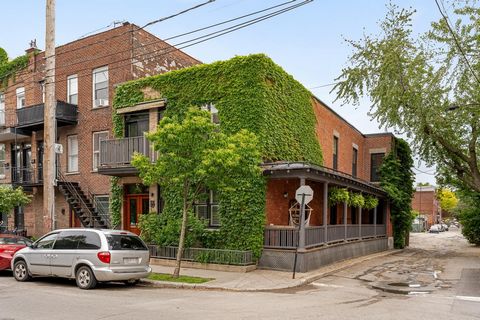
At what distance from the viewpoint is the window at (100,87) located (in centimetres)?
2142

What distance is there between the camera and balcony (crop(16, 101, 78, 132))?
21734 millimetres

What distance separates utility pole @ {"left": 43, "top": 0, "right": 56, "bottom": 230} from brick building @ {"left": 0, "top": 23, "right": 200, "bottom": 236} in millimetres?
4788

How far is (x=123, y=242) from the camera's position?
39.5 ft

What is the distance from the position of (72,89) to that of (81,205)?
611 centimetres

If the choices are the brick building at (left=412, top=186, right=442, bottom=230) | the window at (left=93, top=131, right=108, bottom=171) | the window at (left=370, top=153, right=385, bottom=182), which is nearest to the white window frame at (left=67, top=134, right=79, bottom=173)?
the window at (left=93, top=131, right=108, bottom=171)

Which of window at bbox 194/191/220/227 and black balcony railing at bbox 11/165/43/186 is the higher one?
black balcony railing at bbox 11/165/43/186

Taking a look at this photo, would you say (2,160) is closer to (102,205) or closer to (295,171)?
(102,205)

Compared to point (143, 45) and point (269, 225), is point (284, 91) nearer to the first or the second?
point (269, 225)

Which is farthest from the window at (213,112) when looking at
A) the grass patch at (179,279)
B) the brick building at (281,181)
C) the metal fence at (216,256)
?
the grass patch at (179,279)

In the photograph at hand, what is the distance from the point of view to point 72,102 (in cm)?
2267

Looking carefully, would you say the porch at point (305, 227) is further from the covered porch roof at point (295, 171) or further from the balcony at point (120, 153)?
the balcony at point (120, 153)

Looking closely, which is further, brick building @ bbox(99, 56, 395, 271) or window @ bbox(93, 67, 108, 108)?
window @ bbox(93, 67, 108, 108)

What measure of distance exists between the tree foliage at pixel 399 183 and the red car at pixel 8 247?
20.8 meters

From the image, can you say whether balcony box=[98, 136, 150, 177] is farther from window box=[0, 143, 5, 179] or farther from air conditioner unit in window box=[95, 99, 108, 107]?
window box=[0, 143, 5, 179]
